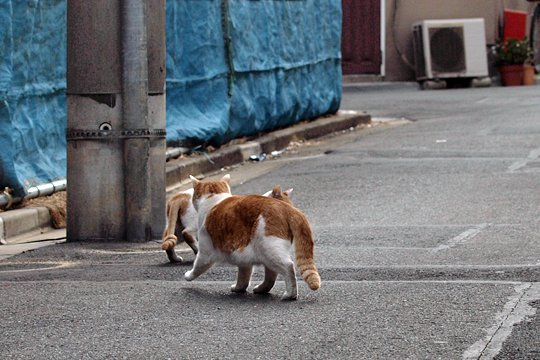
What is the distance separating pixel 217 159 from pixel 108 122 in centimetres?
466

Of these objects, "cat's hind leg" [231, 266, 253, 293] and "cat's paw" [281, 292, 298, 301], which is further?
"cat's hind leg" [231, 266, 253, 293]

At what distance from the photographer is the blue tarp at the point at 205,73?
11.2 meters

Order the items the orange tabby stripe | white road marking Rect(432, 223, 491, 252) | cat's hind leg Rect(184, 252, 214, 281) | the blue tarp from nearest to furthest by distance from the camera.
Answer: the orange tabby stripe < cat's hind leg Rect(184, 252, 214, 281) < white road marking Rect(432, 223, 491, 252) < the blue tarp

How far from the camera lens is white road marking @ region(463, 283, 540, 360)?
577cm

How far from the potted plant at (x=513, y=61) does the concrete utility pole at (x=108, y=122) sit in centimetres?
1831

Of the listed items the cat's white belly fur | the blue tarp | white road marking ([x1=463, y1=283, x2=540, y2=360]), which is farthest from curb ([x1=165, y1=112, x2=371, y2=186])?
white road marking ([x1=463, y1=283, x2=540, y2=360])

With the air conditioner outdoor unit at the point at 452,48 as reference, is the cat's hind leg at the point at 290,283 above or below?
below

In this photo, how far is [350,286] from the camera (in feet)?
24.6

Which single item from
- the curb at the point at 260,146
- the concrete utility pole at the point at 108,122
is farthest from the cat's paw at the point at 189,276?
the curb at the point at 260,146

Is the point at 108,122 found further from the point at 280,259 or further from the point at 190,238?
the point at 280,259

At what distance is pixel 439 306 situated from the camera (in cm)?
677

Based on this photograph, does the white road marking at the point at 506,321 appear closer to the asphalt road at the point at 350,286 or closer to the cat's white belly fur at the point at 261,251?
the asphalt road at the point at 350,286

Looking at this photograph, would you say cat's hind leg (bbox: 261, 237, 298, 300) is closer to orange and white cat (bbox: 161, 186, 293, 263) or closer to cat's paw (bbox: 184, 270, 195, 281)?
cat's paw (bbox: 184, 270, 195, 281)

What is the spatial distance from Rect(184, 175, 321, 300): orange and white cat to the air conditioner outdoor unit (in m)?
20.2
